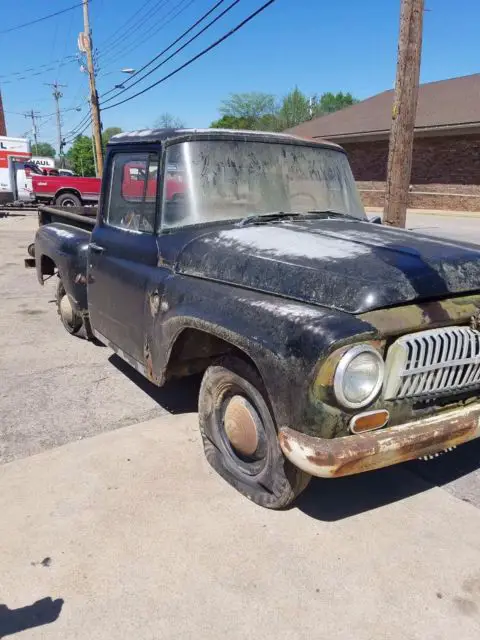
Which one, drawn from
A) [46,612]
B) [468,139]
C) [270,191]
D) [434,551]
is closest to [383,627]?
[434,551]

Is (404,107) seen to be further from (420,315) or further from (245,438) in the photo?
(245,438)

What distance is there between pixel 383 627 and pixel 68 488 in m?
1.74

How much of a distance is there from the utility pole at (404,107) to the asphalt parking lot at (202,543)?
192 inches

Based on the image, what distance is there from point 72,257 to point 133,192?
1338 millimetres

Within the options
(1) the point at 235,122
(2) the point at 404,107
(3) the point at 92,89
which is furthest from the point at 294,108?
(2) the point at 404,107

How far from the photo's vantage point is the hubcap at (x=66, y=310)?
555 cm

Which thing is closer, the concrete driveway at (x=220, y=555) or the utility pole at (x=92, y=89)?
the concrete driveway at (x=220, y=555)

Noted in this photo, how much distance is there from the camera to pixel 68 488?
2914mm

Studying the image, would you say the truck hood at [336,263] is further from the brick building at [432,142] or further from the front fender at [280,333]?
the brick building at [432,142]

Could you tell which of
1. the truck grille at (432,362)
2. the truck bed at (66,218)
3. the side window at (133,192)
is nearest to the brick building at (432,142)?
the truck bed at (66,218)

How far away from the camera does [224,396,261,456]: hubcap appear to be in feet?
8.84

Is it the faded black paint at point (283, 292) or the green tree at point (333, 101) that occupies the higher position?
the green tree at point (333, 101)

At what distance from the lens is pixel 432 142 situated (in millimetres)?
23469

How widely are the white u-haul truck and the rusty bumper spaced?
23822mm
